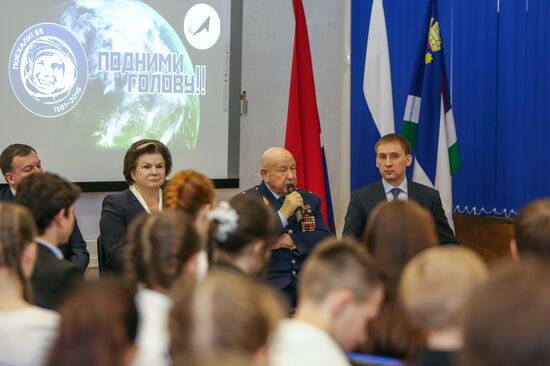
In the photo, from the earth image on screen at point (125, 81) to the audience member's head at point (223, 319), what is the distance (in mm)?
3859

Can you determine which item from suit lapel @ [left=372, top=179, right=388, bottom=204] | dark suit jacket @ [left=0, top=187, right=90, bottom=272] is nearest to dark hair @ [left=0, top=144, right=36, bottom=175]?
dark suit jacket @ [left=0, top=187, right=90, bottom=272]

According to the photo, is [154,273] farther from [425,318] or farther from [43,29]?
[43,29]

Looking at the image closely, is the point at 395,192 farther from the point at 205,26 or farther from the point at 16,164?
the point at 16,164

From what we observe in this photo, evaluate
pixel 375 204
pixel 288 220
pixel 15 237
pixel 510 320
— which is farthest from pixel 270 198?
pixel 510 320

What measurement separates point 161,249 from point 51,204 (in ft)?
2.72

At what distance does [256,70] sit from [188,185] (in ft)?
8.98

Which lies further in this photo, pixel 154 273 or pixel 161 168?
pixel 161 168

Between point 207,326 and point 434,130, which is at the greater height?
point 434,130

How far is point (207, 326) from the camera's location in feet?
4.39

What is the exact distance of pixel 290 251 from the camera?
4.11 m

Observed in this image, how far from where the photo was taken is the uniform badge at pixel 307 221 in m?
4.20

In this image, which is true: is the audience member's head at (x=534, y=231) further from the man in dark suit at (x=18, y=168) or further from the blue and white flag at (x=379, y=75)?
the blue and white flag at (x=379, y=75)

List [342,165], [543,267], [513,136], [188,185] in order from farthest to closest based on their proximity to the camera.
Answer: [342,165] → [513,136] → [188,185] → [543,267]

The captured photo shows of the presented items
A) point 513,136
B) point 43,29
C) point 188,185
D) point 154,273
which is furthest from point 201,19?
point 154,273
